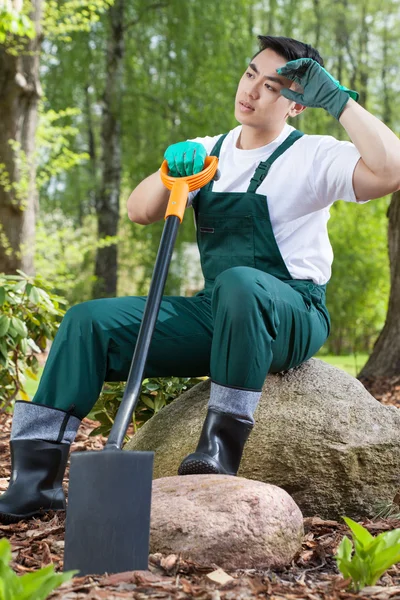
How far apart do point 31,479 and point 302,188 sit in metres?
1.27

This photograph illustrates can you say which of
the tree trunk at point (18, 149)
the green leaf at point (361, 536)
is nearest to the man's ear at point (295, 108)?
the green leaf at point (361, 536)

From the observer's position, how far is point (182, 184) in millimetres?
2520

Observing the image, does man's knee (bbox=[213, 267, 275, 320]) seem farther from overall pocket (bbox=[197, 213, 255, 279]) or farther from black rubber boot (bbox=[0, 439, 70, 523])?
black rubber boot (bbox=[0, 439, 70, 523])

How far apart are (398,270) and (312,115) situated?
8102 millimetres

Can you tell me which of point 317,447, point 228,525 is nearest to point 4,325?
point 317,447

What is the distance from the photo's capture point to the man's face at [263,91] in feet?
8.56

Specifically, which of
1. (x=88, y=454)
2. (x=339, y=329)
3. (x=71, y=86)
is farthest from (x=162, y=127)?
(x=88, y=454)

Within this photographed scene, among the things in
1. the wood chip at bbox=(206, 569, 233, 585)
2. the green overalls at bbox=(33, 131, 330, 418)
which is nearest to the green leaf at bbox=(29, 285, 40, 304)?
the green overalls at bbox=(33, 131, 330, 418)

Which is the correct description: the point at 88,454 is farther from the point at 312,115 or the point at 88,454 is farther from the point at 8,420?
the point at 312,115

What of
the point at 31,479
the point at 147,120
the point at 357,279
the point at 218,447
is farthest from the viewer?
the point at 357,279

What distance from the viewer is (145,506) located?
72.5 inches

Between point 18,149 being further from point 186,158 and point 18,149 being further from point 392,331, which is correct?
point 186,158

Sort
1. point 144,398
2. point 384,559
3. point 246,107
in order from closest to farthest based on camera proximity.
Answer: point 384,559 < point 246,107 < point 144,398

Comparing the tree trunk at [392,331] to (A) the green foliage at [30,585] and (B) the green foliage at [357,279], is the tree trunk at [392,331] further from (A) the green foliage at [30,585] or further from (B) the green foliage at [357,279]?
(B) the green foliage at [357,279]
